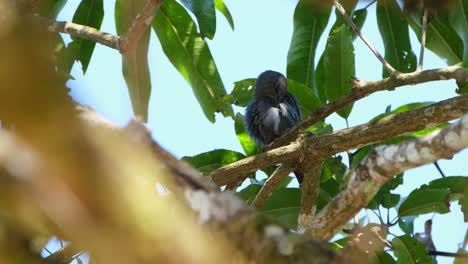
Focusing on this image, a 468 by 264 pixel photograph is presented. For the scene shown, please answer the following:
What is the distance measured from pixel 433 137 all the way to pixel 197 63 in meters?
3.04

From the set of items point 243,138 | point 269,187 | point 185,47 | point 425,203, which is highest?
point 185,47

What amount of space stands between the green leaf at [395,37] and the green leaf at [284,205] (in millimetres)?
1132

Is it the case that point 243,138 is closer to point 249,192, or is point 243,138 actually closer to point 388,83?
point 249,192

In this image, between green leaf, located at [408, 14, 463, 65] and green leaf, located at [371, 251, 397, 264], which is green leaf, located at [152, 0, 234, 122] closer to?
green leaf, located at [408, 14, 463, 65]

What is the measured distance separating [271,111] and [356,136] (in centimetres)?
239

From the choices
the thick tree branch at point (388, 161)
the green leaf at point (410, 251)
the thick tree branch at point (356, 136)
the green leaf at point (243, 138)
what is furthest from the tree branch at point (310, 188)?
the thick tree branch at point (388, 161)

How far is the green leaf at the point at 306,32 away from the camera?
16.0ft

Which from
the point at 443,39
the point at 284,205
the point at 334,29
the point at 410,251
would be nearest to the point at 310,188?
the point at 284,205

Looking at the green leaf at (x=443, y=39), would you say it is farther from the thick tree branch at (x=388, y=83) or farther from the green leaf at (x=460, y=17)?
the thick tree branch at (x=388, y=83)

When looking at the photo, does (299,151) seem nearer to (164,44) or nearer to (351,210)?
(164,44)

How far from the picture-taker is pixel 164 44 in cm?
473

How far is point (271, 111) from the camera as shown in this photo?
612cm

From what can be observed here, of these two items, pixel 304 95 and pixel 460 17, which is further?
pixel 304 95

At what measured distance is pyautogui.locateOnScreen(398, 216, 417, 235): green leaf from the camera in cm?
400
